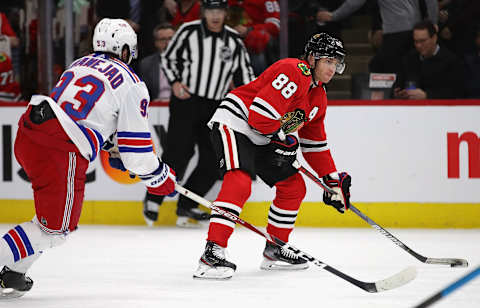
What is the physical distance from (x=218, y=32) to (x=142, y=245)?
1478 millimetres

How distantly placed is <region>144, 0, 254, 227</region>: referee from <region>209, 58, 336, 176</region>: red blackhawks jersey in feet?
4.63

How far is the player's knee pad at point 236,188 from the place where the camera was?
3510mm

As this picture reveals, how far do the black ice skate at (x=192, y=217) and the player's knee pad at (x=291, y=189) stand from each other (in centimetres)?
154

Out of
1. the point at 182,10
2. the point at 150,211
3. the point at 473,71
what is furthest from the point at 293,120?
the point at 182,10

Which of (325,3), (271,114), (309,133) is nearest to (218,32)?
(325,3)

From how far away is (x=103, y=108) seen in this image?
3004 mm

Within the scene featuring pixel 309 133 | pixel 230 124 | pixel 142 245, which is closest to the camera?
pixel 230 124

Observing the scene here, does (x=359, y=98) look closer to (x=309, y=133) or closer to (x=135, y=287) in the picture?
(x=309, y=133)

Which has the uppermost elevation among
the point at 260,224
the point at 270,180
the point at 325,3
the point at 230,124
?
the point at 325,3

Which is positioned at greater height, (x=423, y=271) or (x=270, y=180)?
(x=270, y=180)

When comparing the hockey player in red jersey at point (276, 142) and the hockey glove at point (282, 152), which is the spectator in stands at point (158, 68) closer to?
the hockey player in red jersey at point (276, 142)

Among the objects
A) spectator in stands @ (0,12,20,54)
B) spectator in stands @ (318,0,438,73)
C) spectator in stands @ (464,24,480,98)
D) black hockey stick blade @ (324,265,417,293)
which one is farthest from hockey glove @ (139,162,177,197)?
spectator in stands @ (0,12,20,54)

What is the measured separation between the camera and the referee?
5.24 meters

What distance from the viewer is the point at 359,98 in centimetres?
527
